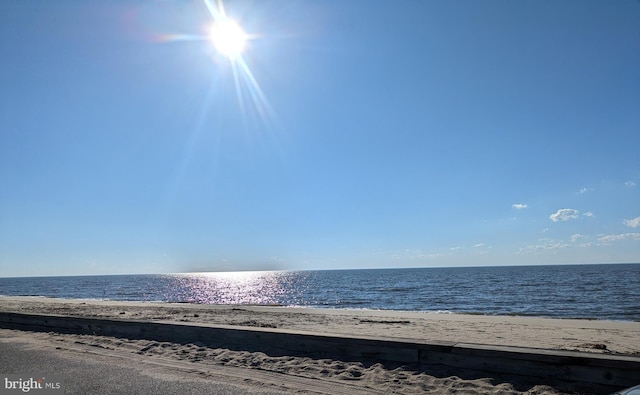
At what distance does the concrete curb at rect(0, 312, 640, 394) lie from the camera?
5168mm

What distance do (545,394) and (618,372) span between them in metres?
0.96

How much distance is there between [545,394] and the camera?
509 centimetres

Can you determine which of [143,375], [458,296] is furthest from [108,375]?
[458,296]

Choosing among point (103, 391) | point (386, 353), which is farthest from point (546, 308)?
point (103, 391)

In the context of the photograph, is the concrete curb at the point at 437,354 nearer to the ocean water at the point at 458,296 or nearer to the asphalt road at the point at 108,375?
the asphalt road at the point at 108,375

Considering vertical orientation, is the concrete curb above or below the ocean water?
above

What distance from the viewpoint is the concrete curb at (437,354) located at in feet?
17.0

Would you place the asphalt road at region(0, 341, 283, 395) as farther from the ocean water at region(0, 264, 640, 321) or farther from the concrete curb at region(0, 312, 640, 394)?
the ocean water at region(0, 264, 640, 321)

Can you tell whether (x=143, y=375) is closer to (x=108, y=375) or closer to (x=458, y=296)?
(x=108, y=375)

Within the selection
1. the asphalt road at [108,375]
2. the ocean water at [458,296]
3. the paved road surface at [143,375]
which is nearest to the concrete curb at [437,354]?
the paved road surface at [143,375]

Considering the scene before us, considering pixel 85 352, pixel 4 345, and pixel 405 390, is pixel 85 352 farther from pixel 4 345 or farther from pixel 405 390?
pixel 405 390

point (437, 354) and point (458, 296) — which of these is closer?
point (437, 354)

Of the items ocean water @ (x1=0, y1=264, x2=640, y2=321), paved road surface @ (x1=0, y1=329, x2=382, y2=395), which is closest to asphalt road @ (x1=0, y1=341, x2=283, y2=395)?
paved road surface @ (x1=0, y1=329, x2=382, y2=395)

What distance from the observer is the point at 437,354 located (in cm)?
634
